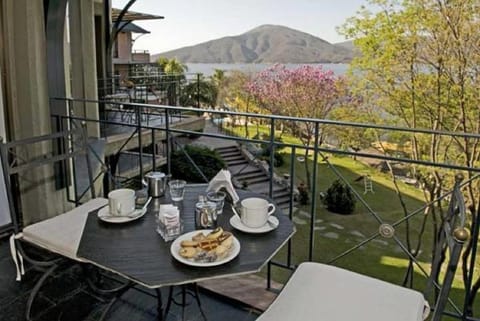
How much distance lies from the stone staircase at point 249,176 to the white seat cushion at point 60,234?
29.0ft

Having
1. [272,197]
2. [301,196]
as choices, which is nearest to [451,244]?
[272,197]

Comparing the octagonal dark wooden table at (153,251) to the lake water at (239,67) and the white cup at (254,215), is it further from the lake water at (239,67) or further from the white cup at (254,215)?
the lake water at (239,67)

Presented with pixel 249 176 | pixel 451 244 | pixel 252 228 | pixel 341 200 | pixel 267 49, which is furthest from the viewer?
pixel 267 49

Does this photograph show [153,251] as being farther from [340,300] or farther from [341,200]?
[341,200]

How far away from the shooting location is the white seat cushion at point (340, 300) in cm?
126

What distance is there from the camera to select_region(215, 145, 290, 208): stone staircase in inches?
463

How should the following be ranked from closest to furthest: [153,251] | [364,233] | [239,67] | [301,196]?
1. [153,251]
2. [364,233]
3. [301,196]
4. [239,67]

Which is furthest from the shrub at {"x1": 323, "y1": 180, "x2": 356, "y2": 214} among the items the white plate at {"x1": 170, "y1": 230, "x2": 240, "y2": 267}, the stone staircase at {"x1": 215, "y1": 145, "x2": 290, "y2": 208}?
the white plate at {"x1": 170, "y1": 230, "x2": 240, "y2": 267}

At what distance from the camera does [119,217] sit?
59.9 inches

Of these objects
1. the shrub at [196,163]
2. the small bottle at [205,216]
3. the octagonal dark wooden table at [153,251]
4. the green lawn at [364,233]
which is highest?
the small bottle at [205,216]

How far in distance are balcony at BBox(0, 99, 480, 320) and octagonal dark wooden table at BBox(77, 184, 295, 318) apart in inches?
22.9

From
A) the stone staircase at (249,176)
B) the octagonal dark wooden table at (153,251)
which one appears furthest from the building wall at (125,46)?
the octagonal dark wooden table at (153,251)

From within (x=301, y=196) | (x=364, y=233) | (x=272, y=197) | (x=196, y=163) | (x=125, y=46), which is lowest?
(x=364, y=233)

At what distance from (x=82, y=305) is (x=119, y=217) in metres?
0.82
